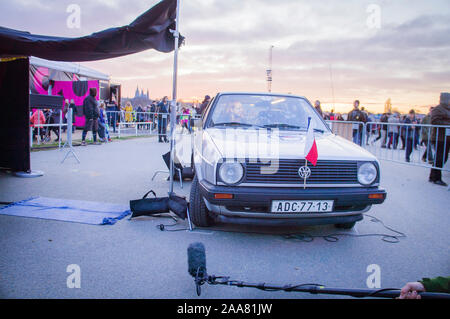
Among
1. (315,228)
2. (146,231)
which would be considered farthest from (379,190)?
(146,231)

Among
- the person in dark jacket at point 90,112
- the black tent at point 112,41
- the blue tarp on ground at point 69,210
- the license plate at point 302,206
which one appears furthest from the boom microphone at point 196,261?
the person in dark jacket at point 90,112

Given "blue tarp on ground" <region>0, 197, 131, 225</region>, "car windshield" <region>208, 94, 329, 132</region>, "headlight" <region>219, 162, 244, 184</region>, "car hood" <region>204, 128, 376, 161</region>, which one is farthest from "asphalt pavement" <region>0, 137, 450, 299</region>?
"car windshield" <region>208, 94, 329, 132</region>

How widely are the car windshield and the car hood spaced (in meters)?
0.27

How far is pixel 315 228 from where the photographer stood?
4.32m

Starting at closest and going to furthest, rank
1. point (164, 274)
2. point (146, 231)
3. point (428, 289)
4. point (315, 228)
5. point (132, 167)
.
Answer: point (428, 289)
point (164, 274)
point (146, 231)
point (315, 228)
point (132, 167)

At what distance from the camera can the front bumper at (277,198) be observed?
3309mm

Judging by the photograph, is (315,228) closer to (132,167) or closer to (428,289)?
(428,289)

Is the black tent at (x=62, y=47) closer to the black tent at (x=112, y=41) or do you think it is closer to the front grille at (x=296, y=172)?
the black tent at (x=112, y=41)

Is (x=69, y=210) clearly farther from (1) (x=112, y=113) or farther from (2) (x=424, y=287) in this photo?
(1) (x=112, y=113)

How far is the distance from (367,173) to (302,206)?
2.72 ft

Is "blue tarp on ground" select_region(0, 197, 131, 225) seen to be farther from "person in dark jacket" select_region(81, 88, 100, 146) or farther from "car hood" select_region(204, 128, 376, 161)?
"person in dark jacket" select_region(81, 88, 100, 146)

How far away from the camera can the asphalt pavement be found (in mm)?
2658

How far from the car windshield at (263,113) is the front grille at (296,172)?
3.51ft

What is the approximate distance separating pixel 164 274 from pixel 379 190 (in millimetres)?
2379
